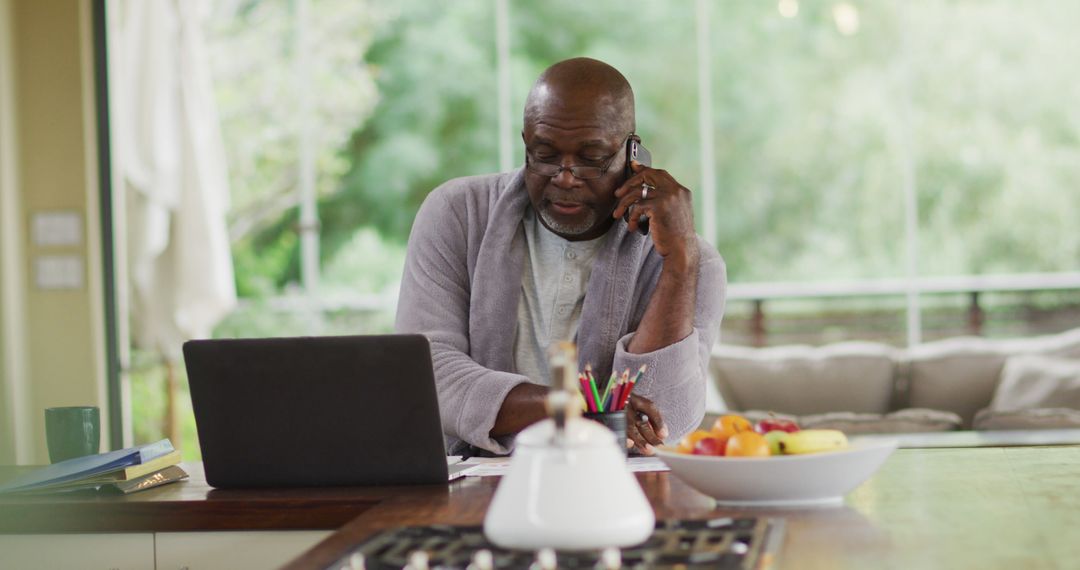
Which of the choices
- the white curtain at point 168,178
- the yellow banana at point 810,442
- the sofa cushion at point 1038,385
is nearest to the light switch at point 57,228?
the white curtain at point 168,178

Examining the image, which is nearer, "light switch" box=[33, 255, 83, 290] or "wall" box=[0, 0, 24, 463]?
"wall" box=[0, 0, 24, 463]

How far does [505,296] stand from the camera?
222 centimetres

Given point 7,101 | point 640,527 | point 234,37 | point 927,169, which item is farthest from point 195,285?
point 927,169

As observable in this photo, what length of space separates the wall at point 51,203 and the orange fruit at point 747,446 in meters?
3.77

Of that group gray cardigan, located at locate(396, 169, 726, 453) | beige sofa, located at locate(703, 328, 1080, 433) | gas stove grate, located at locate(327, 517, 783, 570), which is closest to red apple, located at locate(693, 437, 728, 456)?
gas stove grate, located at locate(327, 517, 783, 570)

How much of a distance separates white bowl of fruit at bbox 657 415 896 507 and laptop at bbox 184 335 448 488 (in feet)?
1.15

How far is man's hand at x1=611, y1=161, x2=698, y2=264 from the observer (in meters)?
2.12

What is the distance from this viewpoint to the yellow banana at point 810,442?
4.76ft

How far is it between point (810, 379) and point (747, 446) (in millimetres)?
3795

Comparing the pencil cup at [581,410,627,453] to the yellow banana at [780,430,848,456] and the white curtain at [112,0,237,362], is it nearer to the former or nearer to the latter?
the yellow banana at [780,430,848,456]

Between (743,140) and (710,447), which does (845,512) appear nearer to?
(710,447)

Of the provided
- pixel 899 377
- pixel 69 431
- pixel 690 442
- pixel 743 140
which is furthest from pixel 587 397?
pixel 743 140

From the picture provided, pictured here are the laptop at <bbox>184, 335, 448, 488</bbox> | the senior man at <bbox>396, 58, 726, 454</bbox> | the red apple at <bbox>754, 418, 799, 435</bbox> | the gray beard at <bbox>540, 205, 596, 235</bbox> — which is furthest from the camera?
the gray beard at <bbox>540, 205, 596, 235</bbox>

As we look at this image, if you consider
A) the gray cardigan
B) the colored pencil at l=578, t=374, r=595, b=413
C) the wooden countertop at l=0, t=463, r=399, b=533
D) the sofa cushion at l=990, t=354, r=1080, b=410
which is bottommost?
the sofa cushion at l=990, t=354, r=1080, b=410
